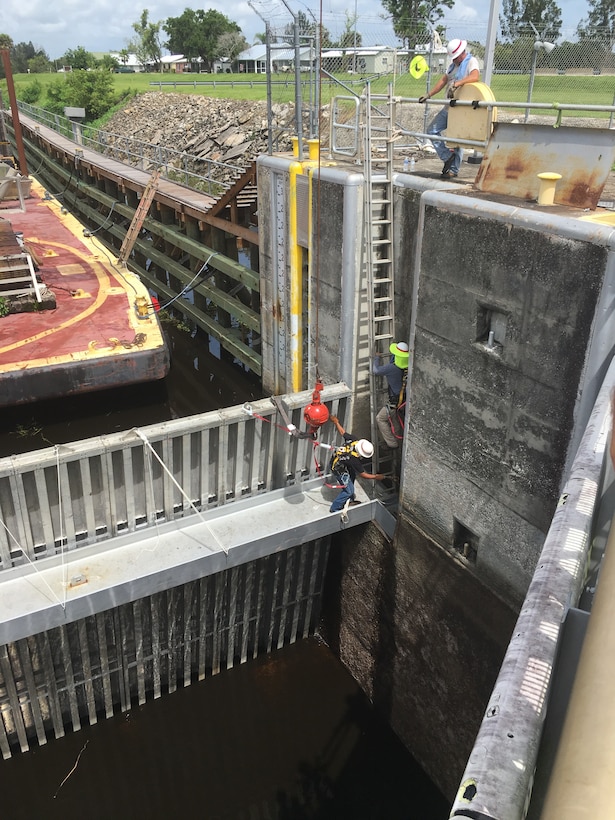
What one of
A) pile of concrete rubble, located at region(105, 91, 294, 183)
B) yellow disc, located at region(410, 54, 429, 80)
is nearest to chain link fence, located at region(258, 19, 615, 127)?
yellow disc, located at region(410, 54, 429, 80)

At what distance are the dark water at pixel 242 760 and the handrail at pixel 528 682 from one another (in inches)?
247

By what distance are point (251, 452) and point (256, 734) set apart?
12.1 feet

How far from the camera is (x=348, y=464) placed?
7.70 metres

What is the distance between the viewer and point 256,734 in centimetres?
850

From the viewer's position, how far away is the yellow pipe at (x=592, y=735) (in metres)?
1.05

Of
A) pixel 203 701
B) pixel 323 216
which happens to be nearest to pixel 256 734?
pixel 203 701

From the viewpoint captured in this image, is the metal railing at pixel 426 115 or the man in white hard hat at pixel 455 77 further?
the man in white hard hat at pixel 455 77

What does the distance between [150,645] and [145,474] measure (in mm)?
2441

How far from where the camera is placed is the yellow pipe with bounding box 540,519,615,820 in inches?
41.2

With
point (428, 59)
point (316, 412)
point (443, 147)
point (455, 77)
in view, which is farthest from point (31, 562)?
point (428, 59)

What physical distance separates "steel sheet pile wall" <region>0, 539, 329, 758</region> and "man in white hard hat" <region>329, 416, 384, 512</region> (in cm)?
114

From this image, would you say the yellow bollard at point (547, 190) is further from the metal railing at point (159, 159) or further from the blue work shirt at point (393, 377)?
the metal railing at point (159, 159)

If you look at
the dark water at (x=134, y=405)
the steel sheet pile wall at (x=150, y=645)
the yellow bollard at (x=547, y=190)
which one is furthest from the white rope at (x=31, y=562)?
the dark water at (x=134, y=405)

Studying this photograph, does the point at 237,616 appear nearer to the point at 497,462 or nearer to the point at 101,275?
the point at 497,462
